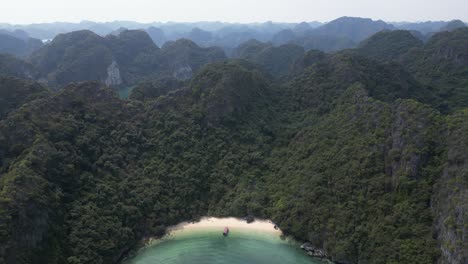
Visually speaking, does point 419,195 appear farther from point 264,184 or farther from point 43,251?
point 43,251

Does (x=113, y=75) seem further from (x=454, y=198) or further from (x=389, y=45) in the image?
(x=454, y=198)

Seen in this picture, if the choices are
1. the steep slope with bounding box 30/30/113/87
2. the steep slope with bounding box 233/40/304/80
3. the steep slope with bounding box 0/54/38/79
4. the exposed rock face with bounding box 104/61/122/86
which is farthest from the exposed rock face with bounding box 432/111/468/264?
the steep slope with bounding box 0/54/38/79

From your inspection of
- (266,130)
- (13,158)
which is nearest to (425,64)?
(266,130)

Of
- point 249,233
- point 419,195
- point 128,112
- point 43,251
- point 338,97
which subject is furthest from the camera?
point 338,97

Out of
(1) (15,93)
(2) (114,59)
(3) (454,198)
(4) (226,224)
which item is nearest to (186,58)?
(2) (114,59)

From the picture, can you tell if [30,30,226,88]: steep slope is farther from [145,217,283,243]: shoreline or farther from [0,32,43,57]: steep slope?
[145,217,283,243]: shoreline

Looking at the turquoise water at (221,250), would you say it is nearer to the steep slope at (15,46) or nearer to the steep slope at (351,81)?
the steep slope at (351,81)

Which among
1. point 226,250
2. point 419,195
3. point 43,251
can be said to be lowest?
point 226,250
